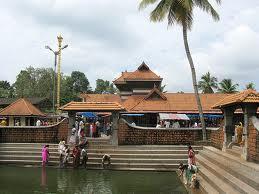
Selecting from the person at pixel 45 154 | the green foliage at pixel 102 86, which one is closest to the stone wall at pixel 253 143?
the person at pixel 45 154

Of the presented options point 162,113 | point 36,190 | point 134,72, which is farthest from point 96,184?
point 134,72

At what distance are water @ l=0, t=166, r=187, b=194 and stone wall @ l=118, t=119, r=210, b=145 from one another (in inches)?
131

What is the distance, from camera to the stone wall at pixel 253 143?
1065 centimetres

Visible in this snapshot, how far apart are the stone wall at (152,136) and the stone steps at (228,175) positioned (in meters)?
4.49

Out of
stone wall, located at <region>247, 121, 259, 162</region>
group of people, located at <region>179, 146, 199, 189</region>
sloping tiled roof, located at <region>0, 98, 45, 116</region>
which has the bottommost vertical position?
group of people, located at <region>179, 146, 199, 189</region>

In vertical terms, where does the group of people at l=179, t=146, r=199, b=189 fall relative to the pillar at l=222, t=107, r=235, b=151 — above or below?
below

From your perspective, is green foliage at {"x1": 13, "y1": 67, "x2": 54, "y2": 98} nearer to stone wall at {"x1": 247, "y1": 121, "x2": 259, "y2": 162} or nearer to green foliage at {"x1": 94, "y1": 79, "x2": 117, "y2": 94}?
green foliage at {"x1": 94, "y1": 79, "x2": 117, "y2": 94}

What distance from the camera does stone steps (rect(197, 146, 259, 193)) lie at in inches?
350

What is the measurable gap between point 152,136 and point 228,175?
9028 millimetres

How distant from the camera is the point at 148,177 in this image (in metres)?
15.0

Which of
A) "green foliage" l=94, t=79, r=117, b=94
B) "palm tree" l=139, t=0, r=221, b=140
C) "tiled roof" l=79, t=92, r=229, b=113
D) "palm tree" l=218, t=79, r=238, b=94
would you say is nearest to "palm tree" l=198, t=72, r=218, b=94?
"palm tree" l=218, t=79, r=238, b=94

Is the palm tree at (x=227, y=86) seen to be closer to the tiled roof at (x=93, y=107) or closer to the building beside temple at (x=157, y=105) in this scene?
the building beside temple at (x=157, y=105)

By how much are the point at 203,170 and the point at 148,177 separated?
90.4 inches

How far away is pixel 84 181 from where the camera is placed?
13828mm
